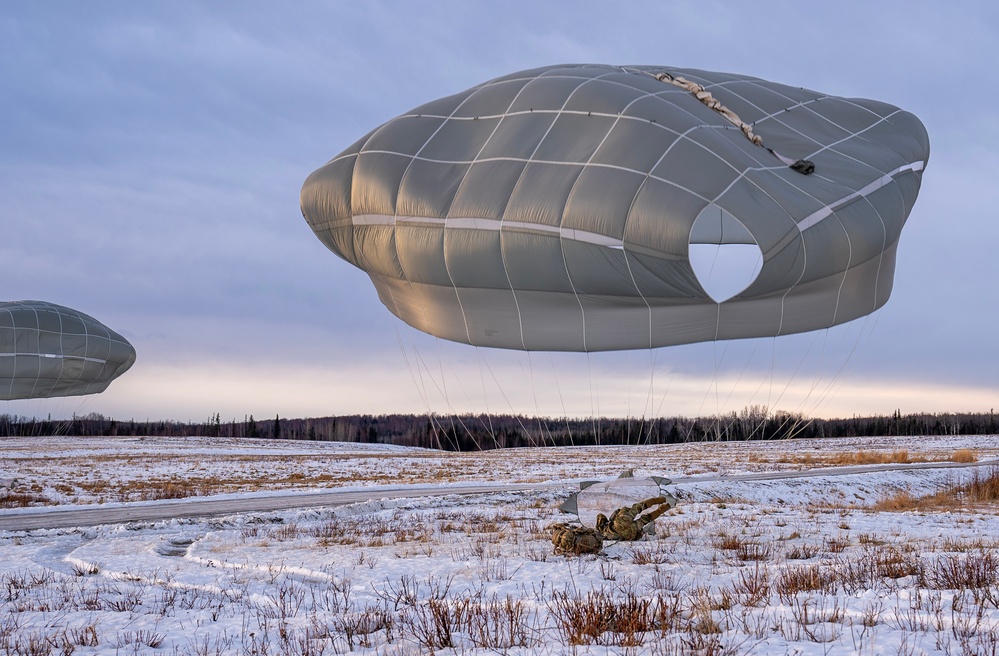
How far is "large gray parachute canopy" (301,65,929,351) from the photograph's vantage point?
50.2 ft

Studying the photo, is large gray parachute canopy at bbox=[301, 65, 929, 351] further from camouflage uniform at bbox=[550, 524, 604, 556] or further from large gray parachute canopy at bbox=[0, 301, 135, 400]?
large gray parachute canopy at bbox=[0, 301, 135, 400]

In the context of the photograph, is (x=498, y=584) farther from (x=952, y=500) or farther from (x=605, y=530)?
(x=952, y=500)

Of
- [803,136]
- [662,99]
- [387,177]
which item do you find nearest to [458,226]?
[387,177]

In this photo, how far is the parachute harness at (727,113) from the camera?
1761 cm

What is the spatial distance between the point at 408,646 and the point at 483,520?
39.5 feet

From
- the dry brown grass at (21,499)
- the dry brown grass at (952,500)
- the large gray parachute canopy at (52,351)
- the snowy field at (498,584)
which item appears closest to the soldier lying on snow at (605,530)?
the snowy field at (498,584)

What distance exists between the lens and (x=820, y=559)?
38.4ft

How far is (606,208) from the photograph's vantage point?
1528 centimetres

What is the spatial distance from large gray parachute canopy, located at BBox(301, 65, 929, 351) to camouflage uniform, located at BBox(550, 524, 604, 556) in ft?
15.9

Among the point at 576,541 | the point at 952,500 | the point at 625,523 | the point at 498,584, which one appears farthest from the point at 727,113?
the point at 952,500

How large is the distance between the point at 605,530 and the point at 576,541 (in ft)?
4.00

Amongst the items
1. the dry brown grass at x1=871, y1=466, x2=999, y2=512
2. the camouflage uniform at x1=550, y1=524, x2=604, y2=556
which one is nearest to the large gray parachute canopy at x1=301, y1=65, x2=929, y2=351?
the camouflage uniform at x1=550, y1=524, x2=604, y2=556

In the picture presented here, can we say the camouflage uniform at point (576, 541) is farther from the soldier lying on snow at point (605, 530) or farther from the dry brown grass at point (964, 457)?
the dry brown grass at point (964, 457)

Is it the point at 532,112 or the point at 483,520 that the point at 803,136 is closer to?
the point at 532,112
